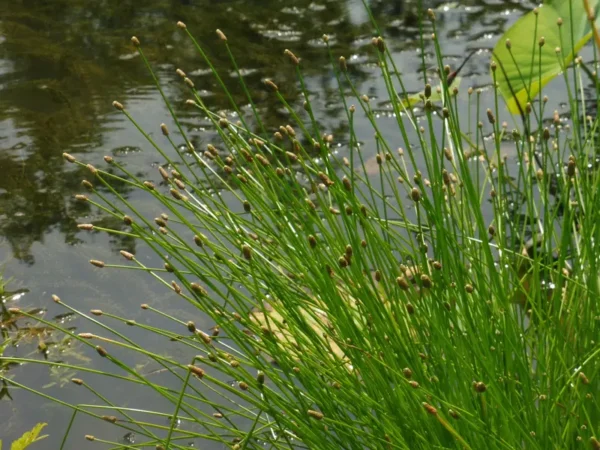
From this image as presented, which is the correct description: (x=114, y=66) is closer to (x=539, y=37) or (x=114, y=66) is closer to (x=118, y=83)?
(x=118, y=83)

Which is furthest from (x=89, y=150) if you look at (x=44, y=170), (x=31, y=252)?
→ (x=31, y=252)

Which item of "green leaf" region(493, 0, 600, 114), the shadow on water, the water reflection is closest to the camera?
"green leaf" region(493, 0, 600, 114)

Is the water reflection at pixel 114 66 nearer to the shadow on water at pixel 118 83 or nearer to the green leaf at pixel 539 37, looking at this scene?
the shadow on water at pixel 118 83

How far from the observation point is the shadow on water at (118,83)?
7.63ft

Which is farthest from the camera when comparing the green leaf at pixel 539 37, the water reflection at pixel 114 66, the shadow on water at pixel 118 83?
the water reflection at pixel 114 66

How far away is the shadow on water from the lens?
7.63 ft

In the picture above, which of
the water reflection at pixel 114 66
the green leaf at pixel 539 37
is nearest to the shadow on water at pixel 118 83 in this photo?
the water reflection at pixel 114 66

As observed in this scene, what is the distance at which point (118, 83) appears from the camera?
11.0 ft

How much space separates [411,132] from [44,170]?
48.6 inches

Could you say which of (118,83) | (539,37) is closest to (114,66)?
(118,83)

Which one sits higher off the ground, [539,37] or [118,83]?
[539,37]

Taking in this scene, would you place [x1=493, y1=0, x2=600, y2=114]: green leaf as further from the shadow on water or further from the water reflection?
the water reflection

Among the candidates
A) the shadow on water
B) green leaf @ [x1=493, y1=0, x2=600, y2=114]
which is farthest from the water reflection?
green leaf @ [x1=493, y1=0, x2=600, y2=114]

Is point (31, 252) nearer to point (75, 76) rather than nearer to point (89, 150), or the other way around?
point (89, 150)
